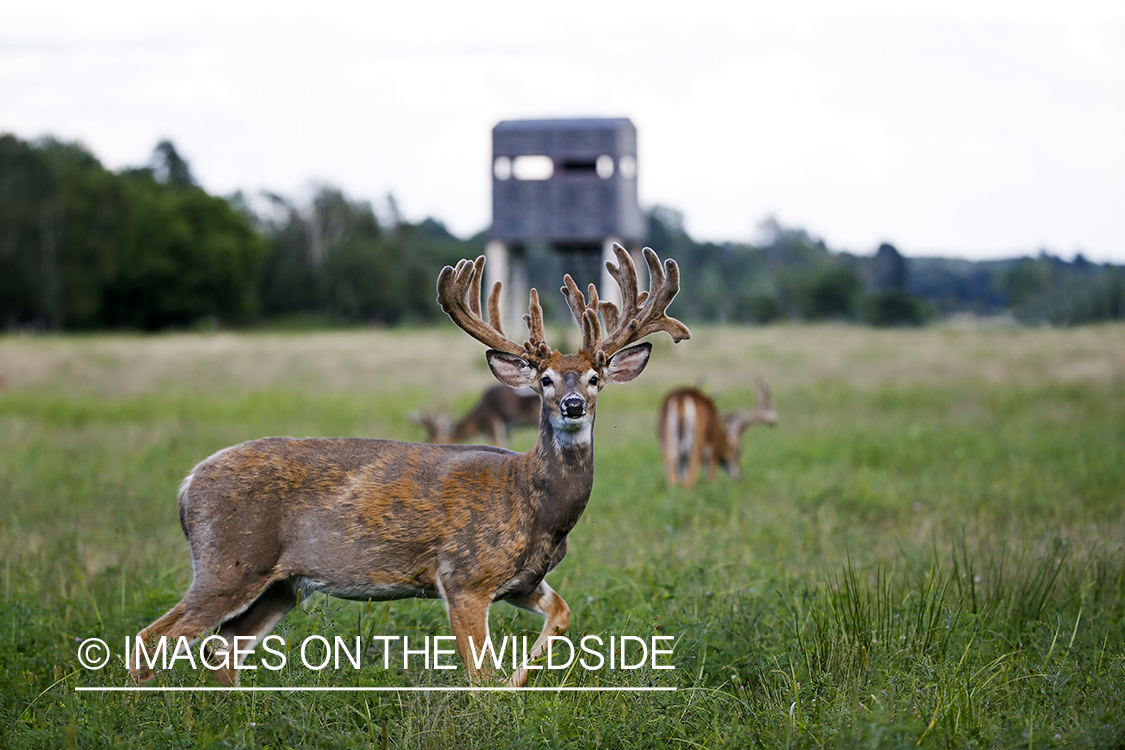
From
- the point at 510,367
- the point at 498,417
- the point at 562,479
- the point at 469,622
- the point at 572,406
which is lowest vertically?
the point at 498,417

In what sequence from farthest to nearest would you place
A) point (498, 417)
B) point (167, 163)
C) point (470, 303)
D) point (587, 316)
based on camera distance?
point (167, 163) → point (498, 417) → point (470, 303) → point (587, 316)

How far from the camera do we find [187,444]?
12.2 meters

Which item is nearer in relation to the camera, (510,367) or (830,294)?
(510,367)

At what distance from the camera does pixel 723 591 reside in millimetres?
5648

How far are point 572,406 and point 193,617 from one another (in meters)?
1.75

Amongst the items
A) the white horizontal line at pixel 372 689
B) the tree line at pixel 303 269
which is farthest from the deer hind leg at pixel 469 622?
the tree line at pixel 303 269

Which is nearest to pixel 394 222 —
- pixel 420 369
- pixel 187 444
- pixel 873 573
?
pixel 420 369

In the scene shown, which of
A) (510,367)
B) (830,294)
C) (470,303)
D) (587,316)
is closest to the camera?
(587,316)

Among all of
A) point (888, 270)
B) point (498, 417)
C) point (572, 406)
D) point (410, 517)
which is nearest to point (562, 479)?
point (572, 406)

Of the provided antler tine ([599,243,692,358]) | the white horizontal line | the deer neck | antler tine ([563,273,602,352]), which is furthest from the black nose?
the white horizontal line

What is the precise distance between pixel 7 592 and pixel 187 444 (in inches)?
262

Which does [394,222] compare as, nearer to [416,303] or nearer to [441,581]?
[416,303]

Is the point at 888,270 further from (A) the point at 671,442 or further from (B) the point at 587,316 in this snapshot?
(B) the point at 587,316

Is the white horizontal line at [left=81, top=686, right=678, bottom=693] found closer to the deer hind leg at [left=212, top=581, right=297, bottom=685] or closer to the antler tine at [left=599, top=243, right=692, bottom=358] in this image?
the deer hind leg at [left=212, top=581, right=297, bottom=685]
